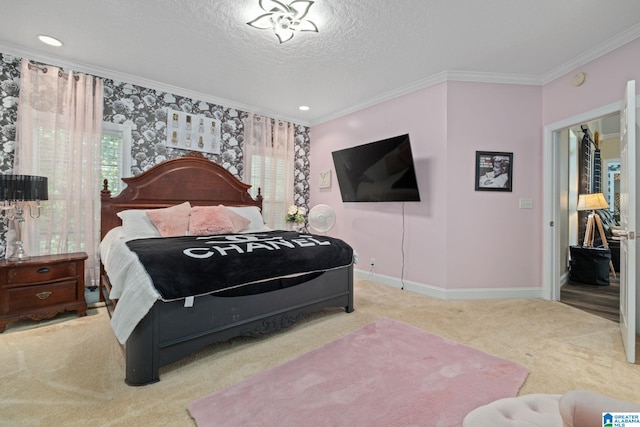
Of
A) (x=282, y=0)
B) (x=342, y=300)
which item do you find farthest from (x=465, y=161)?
(x=282, y=0)

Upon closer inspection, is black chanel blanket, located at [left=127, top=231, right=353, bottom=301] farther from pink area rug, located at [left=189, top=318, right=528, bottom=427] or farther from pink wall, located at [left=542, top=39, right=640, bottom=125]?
pink wall, located at [left=542, top=39, right=640, bottom=125]

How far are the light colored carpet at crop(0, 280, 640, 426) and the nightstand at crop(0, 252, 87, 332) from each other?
0.14 m

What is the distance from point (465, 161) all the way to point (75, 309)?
4505mm

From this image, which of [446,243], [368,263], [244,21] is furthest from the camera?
[368,263]

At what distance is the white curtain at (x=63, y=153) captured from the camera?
3.07 metres

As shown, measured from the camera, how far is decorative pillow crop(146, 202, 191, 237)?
10.8ft

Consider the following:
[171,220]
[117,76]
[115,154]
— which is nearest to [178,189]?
[171,220]

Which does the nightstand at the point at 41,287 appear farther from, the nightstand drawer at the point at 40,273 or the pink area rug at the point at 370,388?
the pink area rug at the point at 370,388

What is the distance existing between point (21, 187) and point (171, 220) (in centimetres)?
125

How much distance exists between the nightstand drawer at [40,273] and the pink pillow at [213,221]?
1.13 meters

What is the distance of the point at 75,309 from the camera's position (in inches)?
113

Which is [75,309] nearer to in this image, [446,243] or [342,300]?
[342,300]

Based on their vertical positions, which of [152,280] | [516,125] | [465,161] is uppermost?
[516,125]

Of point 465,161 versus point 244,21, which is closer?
point 244,21
